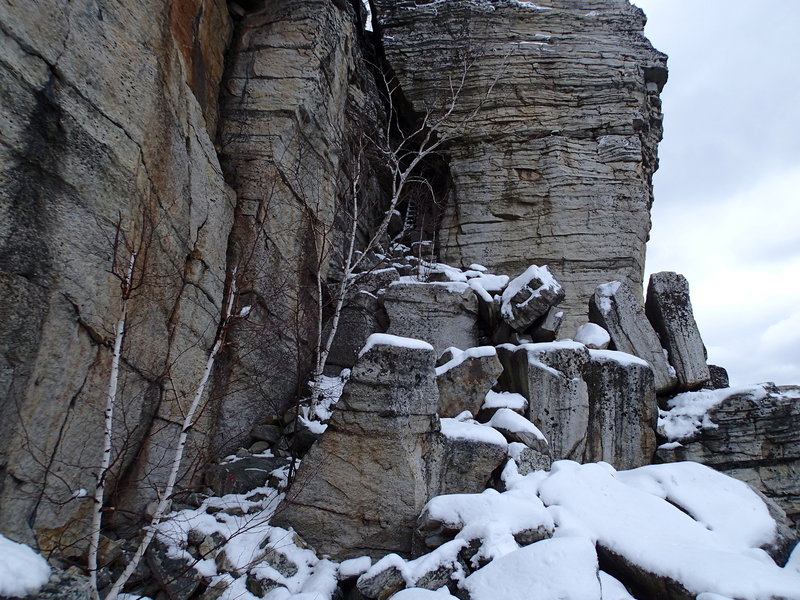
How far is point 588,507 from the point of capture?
18.0ft

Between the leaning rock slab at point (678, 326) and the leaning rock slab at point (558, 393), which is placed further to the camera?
the leaning rock slab at point (678, 326)

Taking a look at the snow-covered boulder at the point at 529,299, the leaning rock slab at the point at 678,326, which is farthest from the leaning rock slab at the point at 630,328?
the snow-covered boulder at the point at 529,299

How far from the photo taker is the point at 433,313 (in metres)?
9.66

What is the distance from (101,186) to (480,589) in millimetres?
5188

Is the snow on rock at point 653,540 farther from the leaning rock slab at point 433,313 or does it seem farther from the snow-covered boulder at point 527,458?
the leaning rock slab at point 433,313

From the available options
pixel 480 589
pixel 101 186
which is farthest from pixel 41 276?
pixel 480 589

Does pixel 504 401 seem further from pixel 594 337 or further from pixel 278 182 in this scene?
pixel 278 182

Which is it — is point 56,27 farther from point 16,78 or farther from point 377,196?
point 377,196

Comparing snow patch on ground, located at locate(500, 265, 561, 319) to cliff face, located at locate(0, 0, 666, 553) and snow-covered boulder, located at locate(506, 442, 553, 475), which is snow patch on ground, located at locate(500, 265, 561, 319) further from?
snow-covered boulder, located at locate(506, 442, 553, 475)

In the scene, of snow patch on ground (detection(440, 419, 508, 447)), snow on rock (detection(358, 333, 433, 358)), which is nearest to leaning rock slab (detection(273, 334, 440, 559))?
snow on rock (detection(358, 333, 433, 358))

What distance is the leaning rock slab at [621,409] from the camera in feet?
25.5

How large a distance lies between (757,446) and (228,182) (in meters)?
9.36

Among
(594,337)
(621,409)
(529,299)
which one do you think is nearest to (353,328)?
(529,299)

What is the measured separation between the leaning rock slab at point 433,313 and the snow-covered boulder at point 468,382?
1.94 metres
